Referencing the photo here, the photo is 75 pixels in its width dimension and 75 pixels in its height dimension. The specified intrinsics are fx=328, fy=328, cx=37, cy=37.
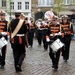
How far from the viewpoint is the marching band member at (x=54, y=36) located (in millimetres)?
10359

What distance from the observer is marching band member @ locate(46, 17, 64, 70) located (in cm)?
1036

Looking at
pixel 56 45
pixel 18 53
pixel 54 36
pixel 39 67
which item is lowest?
pixel 39 67

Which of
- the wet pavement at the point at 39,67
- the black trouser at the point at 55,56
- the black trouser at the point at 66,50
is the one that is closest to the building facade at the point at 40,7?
the black trouser at the point at 66,50

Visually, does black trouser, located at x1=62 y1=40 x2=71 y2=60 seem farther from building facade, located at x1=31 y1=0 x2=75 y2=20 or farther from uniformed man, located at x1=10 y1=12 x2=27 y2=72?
building facade, located at x1=31 y1=0 x2=75 y2=20

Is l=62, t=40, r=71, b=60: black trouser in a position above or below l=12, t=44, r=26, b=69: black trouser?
below

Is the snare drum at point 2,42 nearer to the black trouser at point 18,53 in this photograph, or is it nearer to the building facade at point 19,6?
the black trouser at point 18,53

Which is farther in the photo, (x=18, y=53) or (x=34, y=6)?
(x=34, y=6)

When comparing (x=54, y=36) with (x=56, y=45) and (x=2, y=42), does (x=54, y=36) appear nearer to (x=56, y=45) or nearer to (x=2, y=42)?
(x=56, y=45)

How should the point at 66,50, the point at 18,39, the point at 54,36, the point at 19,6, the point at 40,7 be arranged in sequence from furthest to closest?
1. the point at 19,6
2. the point at 40,7
3. the point at 66,50
4. the point at 54,36
5. the point at 18,39

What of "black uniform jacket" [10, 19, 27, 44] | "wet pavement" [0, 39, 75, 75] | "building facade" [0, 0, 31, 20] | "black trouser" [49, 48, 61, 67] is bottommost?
"building facade" [0, 0, 31, 20]

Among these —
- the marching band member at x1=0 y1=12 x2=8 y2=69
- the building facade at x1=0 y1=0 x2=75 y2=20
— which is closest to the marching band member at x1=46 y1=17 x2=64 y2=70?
the marching band member at x1=0 y1=12 x2=8 y2=69

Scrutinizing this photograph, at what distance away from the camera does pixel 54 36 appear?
1059 cm

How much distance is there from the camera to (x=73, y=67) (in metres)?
10.9

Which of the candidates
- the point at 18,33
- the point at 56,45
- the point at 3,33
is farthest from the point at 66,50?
the point at 18,33
